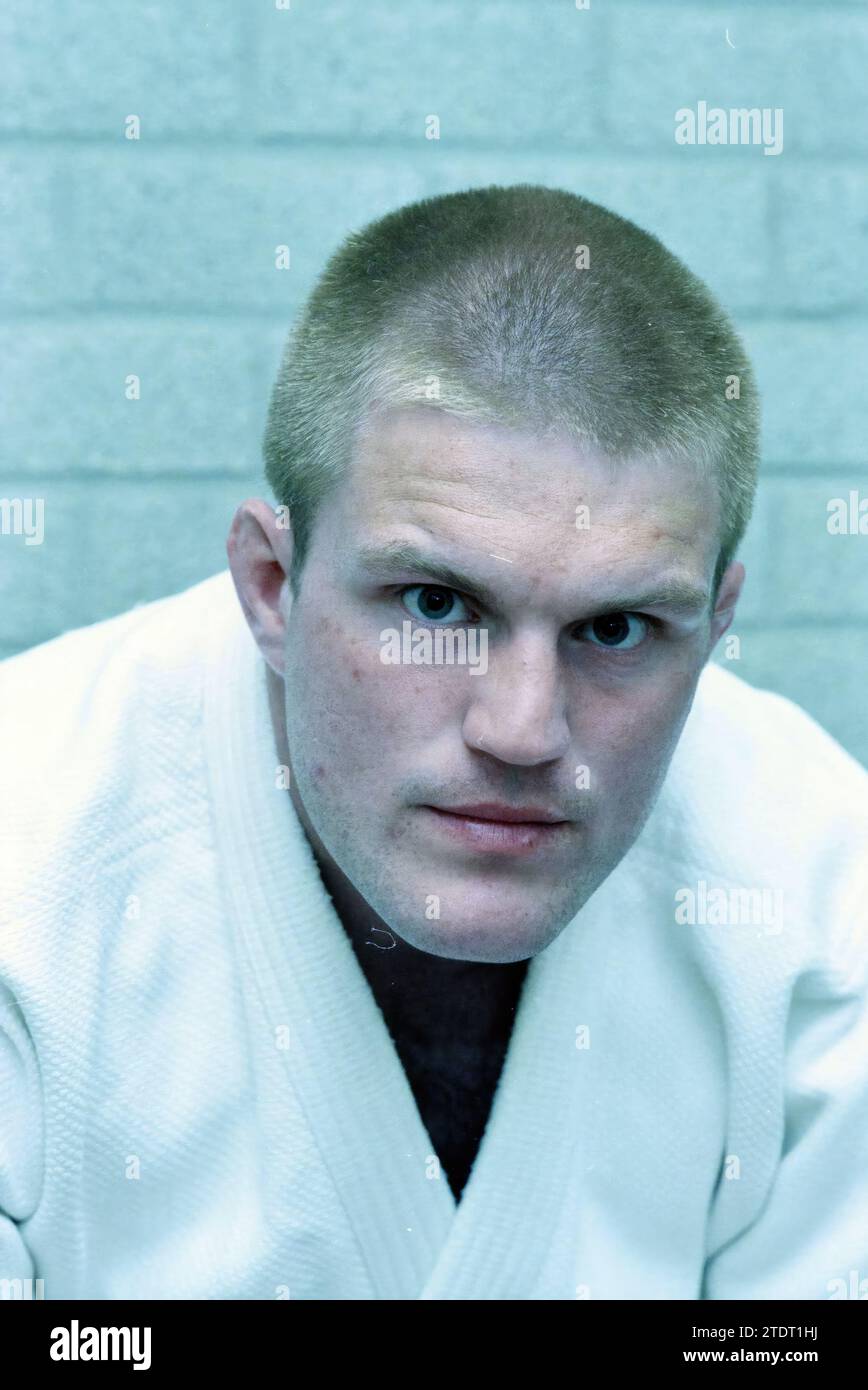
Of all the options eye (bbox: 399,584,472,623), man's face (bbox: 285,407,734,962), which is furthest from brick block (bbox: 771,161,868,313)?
eye (bbox: 399,584,472,623)

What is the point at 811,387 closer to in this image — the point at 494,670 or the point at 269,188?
the point at 269,188

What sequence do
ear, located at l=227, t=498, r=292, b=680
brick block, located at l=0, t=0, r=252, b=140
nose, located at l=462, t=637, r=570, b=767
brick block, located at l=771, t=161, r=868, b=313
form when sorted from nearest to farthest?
nose, located at l=462, t=637, r=570, b=767
ear, located at l=227, t=498, r=292, b=680
brick block, located at l=0, t=0, r=252, b=140
brick block, located at l=771, t=161, r=868, b=313

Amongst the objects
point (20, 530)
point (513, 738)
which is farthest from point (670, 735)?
point (20, 530)

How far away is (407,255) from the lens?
1.13 metres

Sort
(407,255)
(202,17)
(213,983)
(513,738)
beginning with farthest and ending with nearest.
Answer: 1. (202,17)
2. (213,983)
3. (407,255)
4. (513,738)

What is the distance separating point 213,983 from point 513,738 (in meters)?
0.44

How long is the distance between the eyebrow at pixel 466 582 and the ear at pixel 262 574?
0.49 feet

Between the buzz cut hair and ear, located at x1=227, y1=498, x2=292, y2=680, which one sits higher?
the buzz cut hair

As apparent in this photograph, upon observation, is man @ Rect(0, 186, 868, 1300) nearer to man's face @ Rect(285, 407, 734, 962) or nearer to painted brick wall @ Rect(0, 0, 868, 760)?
man's face @ Rect(285, 407, 734, 962)

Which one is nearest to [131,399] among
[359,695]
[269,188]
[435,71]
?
[269,188]

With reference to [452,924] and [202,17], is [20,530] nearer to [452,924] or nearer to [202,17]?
[202,17]

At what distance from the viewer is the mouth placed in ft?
3.47

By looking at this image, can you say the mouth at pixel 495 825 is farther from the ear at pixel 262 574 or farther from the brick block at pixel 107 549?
the brick block at pixel 107 549
